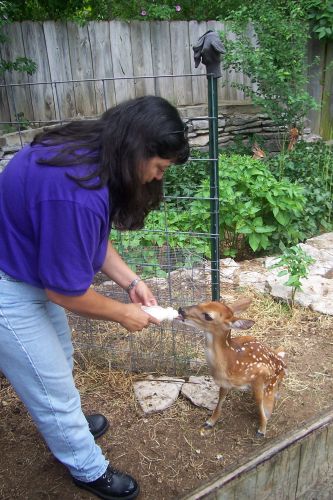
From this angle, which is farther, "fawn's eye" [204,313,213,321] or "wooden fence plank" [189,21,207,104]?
"wooden fence plank" [189,21,207,104]

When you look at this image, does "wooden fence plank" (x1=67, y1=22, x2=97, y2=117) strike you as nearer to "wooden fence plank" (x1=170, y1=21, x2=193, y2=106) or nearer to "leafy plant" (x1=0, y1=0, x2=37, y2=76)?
"leafy plant" (x1=0, y1=0, x2=37, y2=76)

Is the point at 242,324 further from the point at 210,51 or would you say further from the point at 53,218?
the point at 210,51

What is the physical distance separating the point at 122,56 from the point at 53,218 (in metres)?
5.35

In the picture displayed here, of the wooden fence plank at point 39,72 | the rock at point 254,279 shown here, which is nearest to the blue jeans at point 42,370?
the rock at point 254,279

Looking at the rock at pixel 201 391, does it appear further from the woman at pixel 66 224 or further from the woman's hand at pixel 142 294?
the woman at pixel 66 224

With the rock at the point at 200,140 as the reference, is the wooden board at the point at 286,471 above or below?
below

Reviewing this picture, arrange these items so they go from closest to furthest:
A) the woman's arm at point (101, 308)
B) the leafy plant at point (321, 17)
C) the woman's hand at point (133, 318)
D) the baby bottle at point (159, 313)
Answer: the woman's arm at point (101, 308), the woman's hand at point (133, 318), the baby bottle at point (159, 313), the leafy plant at point (321, 17)

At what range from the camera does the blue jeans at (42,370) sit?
1691mm

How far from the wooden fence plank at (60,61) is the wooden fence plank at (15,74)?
33 centimetres

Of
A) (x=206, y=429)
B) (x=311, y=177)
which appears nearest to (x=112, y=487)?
(x=206, y=429)

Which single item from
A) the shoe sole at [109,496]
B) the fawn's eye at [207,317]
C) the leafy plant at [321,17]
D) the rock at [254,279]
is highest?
the leafy plant at [321,17]

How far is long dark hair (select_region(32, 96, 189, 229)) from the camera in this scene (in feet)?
5.02

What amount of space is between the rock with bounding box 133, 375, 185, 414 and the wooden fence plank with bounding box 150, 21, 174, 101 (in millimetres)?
4426

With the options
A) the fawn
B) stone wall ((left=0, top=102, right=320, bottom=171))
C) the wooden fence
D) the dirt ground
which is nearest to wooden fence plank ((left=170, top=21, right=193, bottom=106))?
the wooden fence
